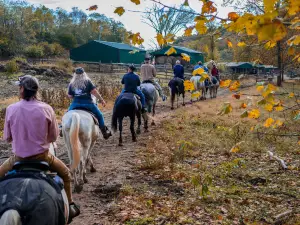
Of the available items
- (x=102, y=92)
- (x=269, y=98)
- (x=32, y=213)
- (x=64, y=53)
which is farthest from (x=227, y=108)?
(x=64, y=53)

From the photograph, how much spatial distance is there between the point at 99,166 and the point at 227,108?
17.0 ft

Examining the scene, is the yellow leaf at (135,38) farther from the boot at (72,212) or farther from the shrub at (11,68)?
Result: the shrub at (11,68)

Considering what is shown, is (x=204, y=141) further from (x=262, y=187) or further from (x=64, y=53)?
(x=64, y=53)

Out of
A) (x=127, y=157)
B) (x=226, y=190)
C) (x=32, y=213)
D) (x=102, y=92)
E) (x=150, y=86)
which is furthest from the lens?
(x=102, y=92)

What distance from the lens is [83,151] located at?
6.38 meters

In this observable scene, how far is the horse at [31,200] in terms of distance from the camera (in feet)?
10.0

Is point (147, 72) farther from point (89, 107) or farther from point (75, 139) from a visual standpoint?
point (75, 139)

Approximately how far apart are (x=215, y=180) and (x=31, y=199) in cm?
464

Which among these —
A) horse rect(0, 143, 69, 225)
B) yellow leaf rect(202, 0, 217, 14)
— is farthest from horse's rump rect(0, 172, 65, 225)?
yellow leaf rect(202, 0, 217, 14)

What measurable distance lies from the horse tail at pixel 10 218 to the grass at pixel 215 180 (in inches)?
76.3

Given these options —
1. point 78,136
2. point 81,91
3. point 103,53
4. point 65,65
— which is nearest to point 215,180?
point 78,136

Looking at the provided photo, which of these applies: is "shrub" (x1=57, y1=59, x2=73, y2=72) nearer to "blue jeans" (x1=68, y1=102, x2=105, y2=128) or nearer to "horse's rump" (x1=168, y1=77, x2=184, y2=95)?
"horse's rump" (x1=168, y1=77, x2=184, y2=95)

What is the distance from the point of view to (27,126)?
12.4ft

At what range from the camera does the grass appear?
523 centimetres
